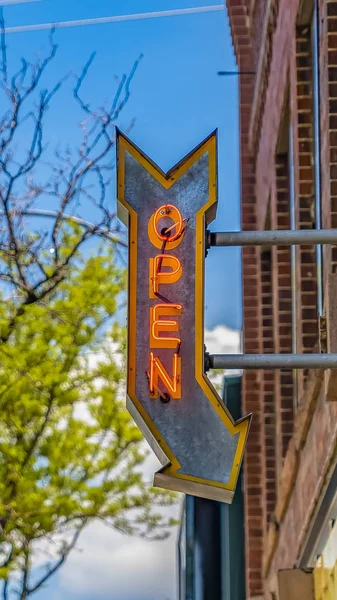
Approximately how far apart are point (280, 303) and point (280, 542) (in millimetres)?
2635

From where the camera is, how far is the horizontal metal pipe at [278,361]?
230 inches

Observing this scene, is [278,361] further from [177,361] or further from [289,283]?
[289,283]

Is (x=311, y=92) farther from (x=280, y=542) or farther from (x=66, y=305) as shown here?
(x=66, y=305)

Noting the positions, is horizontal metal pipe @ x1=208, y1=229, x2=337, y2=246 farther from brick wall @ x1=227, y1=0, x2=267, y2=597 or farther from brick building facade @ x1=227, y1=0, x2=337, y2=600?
brick wall @ x1=227, y1=0, x2=267, y2=597

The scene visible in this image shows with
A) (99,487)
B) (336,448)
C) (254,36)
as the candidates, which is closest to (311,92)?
(336,448)

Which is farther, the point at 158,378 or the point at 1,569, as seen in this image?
the point at 1,569

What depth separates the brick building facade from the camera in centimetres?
873

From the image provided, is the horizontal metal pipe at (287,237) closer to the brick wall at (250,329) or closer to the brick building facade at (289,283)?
the brick building facade at (289,283)

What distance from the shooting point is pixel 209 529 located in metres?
19.9

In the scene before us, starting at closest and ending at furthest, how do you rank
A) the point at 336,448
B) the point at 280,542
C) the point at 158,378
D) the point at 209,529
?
the point at 158,378, the point at 336,448, the point at 280,542, the point at 209,529

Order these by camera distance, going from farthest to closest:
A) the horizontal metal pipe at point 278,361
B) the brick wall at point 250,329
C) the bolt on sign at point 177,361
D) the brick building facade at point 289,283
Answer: the brick wall at point 250,329 → the brick building facade at point 289,283 → the bolt on sign at point 177,361 → the horizontal metal pipe at point 278,361

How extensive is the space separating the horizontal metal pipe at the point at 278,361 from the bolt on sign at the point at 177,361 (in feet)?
1.61

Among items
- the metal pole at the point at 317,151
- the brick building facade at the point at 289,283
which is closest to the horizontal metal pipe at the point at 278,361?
the brick building facade at the point at 289,283

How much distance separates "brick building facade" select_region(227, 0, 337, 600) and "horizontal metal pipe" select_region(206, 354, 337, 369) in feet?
2.46
